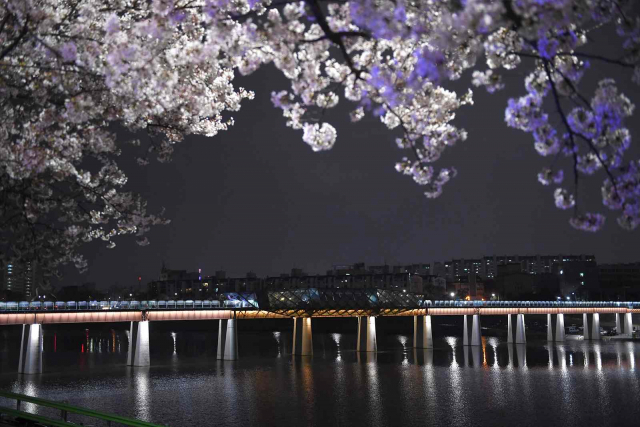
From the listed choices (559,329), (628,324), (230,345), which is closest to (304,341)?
(230,345)

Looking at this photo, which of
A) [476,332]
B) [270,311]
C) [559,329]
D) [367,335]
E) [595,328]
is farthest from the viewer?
[595,328]

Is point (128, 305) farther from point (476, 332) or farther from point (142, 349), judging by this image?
point (476, 332)

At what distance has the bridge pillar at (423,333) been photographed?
129 meters

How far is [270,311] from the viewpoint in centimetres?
11125

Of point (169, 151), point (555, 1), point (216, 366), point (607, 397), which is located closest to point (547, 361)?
point (607, 397)

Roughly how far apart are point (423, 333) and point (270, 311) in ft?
126

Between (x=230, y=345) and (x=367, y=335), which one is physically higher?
(x=230, y=345)

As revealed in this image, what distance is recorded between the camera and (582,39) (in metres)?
10.7

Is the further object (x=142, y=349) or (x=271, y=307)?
(x=271, y=307)

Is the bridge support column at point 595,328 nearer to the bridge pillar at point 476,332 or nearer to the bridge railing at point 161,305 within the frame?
the bridge railing at point 161,305

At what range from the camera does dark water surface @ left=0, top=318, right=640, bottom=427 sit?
1831 inches

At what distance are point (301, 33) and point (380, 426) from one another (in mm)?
37281

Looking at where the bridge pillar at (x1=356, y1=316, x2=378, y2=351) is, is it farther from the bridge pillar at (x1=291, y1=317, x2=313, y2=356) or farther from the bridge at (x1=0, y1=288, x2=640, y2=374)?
the bridge pillar at (x1=291, y1=317, x2=313, y2=356)

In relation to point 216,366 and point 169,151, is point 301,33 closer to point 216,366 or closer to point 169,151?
point 169,151
